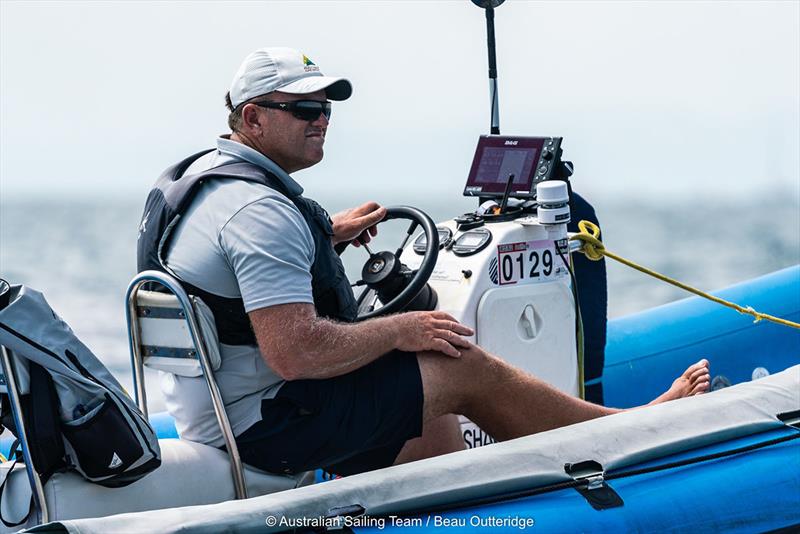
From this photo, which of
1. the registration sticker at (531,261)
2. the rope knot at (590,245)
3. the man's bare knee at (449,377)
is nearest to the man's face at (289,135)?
the man's bare knee at (449,377)

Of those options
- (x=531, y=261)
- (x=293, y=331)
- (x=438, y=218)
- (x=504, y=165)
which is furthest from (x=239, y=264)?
(x=438, y=218)

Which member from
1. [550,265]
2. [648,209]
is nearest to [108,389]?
[550,265]

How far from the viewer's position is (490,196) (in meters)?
3.35

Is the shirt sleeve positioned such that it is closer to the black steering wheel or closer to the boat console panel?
the black steering wheel

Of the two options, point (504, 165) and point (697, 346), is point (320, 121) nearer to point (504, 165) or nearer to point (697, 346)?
point (504, 165)

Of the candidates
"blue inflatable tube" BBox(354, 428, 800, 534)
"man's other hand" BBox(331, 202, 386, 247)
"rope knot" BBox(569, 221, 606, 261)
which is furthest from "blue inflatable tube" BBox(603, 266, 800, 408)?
"man's other hand" BBox(331, 202, 386, 247)

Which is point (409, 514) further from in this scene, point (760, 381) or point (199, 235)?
point (760, 381)

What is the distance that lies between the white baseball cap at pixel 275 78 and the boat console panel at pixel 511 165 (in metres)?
0.79

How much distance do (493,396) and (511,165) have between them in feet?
3.08

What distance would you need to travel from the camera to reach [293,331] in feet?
7.74

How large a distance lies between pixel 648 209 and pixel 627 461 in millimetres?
15682

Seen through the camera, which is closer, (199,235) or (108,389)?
(108,389)

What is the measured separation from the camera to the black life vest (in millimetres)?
2475

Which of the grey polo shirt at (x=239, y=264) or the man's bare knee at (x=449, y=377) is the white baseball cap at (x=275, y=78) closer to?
the grey polo shirt at (x=239, y=264)
